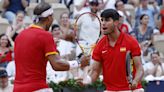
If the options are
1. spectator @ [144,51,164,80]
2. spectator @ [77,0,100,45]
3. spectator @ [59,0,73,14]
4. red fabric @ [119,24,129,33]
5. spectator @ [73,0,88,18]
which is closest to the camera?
spectator @ [77,0,100,45]

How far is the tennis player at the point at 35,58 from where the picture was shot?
311 inches

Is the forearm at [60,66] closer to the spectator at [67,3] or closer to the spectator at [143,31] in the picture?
the spectator at [143,31]

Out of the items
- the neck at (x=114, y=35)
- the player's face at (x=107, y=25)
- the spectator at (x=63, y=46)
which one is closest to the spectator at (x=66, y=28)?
the spectator at (x=63, y=46)

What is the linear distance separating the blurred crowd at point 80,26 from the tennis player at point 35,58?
304cm

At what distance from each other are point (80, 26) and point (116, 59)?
4832mm

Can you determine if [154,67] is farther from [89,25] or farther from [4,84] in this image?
[4,84]

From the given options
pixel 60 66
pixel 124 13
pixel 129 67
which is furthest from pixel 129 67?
pixel 124 13

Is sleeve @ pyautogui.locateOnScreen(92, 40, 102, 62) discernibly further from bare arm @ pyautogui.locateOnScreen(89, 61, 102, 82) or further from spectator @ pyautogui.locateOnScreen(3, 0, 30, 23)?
spectator @ pyautogui.locateOnScreen(3, 0, 30, 23)

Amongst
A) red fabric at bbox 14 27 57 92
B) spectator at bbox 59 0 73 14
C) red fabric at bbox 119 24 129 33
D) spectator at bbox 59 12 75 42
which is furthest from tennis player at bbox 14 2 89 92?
spectator at bbox 59 0 73 14

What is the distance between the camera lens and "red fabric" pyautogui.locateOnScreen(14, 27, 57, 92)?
25.9ft

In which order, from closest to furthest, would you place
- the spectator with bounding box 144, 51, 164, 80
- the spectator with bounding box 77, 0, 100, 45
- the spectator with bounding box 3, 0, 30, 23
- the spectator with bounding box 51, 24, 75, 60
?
the spectator with bounding box 77, 0, 100, 45
the spectator with bounding box 51, 24, 75, 60
the spectator with bounding box 144, 51, 164, 80
the spectator with bounding box 3, 0, 30, 23

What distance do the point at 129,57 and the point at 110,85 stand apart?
500 millimetres

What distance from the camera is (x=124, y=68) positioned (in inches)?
349

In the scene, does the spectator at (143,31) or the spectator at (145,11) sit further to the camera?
the spectator at (145,11)
